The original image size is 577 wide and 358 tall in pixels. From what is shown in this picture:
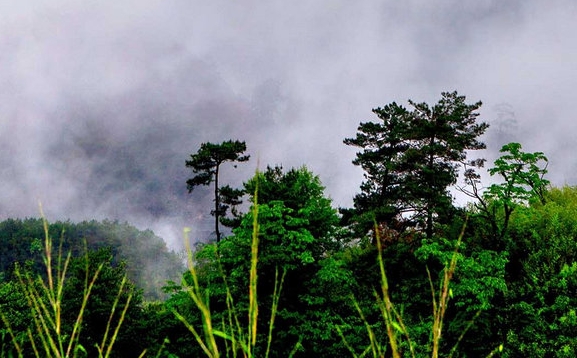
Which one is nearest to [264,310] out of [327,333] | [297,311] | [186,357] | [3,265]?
[297,311]

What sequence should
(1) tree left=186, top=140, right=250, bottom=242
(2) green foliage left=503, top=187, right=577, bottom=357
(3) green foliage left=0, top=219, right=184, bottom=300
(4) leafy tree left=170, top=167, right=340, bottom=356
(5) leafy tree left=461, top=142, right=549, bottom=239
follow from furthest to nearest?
(3) green foliage left=0, top=219, right=184, bottom=300 → (1) tree left=186, top=140, right=250, bottom=242 → (4) leafy tree left=170, top=167, right=340, bottom=356 → (5) leafy tree left=461, top=142, right=549, bottom=239 → (2) green foliage left=503, top=187, right=577, bottom=357

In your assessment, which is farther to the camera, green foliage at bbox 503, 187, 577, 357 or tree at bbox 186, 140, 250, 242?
tree at bbox 186, 140, 250, 242

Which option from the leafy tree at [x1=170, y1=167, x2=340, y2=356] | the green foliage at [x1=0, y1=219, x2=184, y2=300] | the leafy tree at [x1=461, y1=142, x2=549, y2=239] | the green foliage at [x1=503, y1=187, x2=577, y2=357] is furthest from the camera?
the green foliage at [x1=0, y1=219, x2=184, y2=300]

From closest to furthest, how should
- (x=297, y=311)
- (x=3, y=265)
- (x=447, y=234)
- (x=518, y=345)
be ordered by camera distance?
1. (x=518, y=345)
2. (x=297, y=311)
3. (x=447, y=234)
4. (x=3, y=265)

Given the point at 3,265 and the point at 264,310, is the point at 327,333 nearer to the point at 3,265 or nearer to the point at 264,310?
the point at 264,310

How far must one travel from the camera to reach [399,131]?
2931cm

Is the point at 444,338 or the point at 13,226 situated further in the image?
the point at 13,226

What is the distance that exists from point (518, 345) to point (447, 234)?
7.64m

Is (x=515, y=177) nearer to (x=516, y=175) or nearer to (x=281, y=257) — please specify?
(x=516, y=175)

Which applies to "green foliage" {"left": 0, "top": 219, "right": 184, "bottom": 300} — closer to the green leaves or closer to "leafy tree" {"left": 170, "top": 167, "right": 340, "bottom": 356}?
"leafy tree" {"left": 170, "top": 167, "right": 340, "bottom": 356}

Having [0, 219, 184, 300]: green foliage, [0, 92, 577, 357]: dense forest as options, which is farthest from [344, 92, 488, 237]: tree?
[0, 219, 184, 300]: green foliage

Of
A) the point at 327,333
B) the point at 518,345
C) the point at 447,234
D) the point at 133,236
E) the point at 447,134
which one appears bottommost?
the point at 518,345

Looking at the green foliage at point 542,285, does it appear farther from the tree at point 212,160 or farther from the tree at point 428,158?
the tree at point 212,160

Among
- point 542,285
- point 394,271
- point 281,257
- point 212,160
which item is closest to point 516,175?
point 542,285
